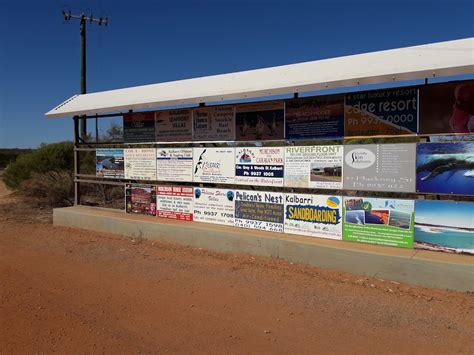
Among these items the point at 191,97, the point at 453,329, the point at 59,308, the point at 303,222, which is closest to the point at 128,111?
the point at 191,97

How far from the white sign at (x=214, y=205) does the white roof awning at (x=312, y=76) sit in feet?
5.72

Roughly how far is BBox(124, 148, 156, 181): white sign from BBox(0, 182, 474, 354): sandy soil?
263 centimetres

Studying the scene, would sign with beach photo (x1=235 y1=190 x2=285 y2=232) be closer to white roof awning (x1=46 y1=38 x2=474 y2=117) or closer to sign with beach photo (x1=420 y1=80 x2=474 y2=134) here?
white roof awning (x1=46 y1=38 x2=474 y2=117)

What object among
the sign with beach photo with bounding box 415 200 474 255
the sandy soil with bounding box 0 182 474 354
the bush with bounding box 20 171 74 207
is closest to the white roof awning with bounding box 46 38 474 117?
the sign with beach photo with bounding box 415 200 474 255

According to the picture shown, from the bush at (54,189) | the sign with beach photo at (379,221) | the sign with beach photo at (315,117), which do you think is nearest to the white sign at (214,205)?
the sign with beach photo at (315,117)

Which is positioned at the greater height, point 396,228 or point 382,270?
point 396,228

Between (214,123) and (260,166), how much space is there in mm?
1422

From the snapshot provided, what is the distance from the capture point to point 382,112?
6.56 meters

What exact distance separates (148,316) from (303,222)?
3.34 metres

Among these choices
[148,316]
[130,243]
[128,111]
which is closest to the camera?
[148,316]

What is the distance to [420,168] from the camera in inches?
242

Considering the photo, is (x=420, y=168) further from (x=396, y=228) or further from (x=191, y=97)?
(x=191, y=97)

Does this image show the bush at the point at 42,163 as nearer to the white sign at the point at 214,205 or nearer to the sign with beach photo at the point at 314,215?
the white sign at the point at 214,205

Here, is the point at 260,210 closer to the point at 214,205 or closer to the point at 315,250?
the point at 214,205
